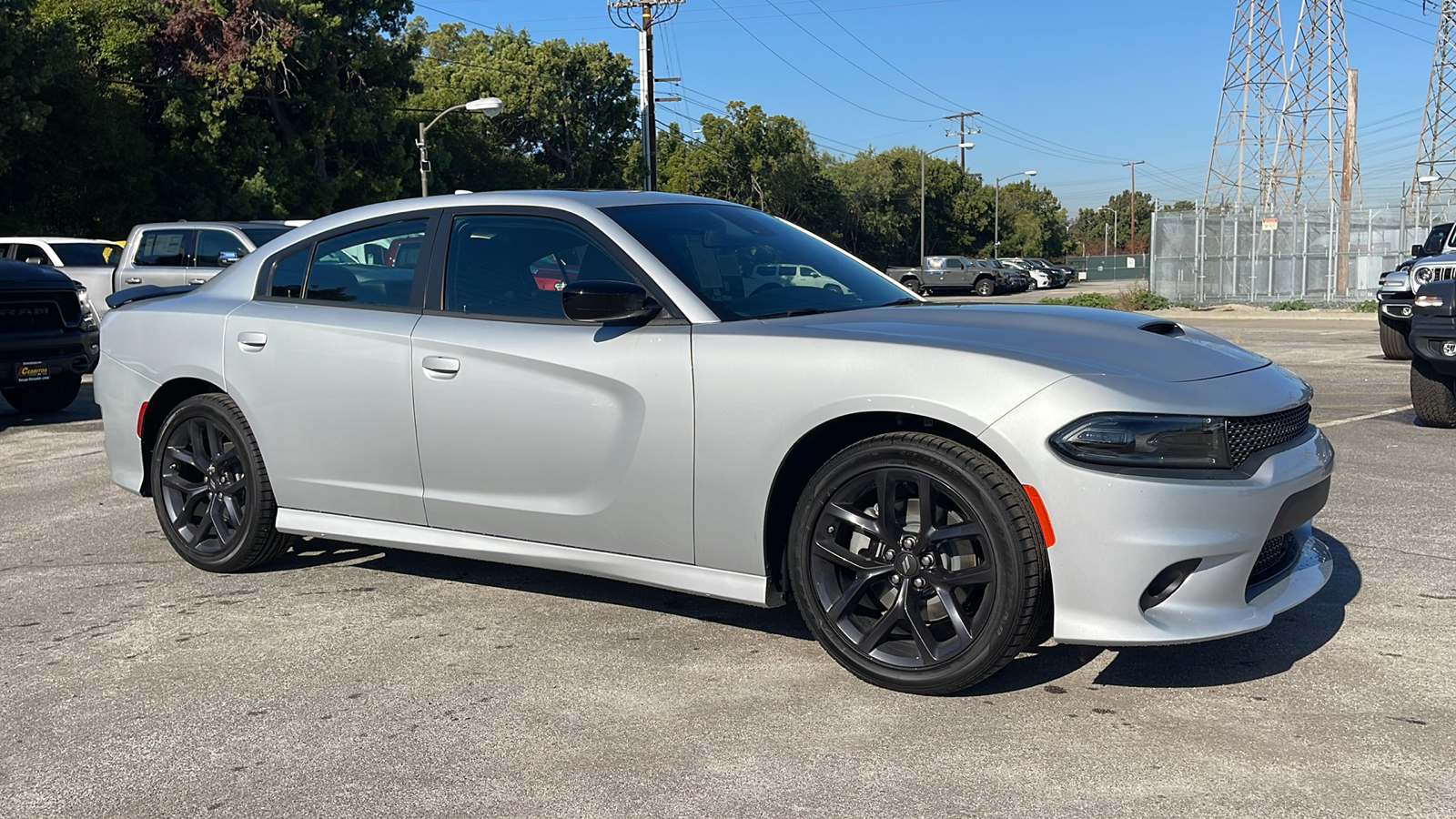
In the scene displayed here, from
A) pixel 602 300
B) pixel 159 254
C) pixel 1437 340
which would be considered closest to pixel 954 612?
pixel 602 300

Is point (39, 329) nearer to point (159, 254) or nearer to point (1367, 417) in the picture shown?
point (159, 254)

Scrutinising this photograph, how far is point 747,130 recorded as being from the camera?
234 feet

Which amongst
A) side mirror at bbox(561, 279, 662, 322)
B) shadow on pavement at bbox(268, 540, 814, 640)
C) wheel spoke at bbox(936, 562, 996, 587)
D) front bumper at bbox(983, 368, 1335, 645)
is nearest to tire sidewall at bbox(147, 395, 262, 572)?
shadow on pavement at bbox(268, 540, 814, 640)

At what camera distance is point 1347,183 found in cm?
3712

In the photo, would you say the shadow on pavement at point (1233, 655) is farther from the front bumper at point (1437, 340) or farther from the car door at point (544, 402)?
the front bumper at point (1437, 340)

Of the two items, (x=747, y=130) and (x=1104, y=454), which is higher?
(x=747, y=130)

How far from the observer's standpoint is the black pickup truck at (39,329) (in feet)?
33.7

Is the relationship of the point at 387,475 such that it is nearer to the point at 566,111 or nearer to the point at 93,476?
the point at 93,476

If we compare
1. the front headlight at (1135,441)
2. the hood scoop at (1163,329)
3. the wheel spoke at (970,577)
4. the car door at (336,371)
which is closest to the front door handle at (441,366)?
the car door at (336,371)

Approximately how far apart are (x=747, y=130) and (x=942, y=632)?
69.5m

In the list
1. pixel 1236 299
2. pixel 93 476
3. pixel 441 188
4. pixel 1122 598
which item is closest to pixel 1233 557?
pixel 1122 598

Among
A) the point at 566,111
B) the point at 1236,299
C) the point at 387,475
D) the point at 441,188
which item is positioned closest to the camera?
the point at 387,475

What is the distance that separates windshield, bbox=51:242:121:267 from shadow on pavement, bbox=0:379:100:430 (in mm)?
5178

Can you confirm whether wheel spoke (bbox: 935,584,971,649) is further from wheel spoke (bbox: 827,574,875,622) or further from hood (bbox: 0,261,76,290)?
hood (bbox: 0,261,76,290)
